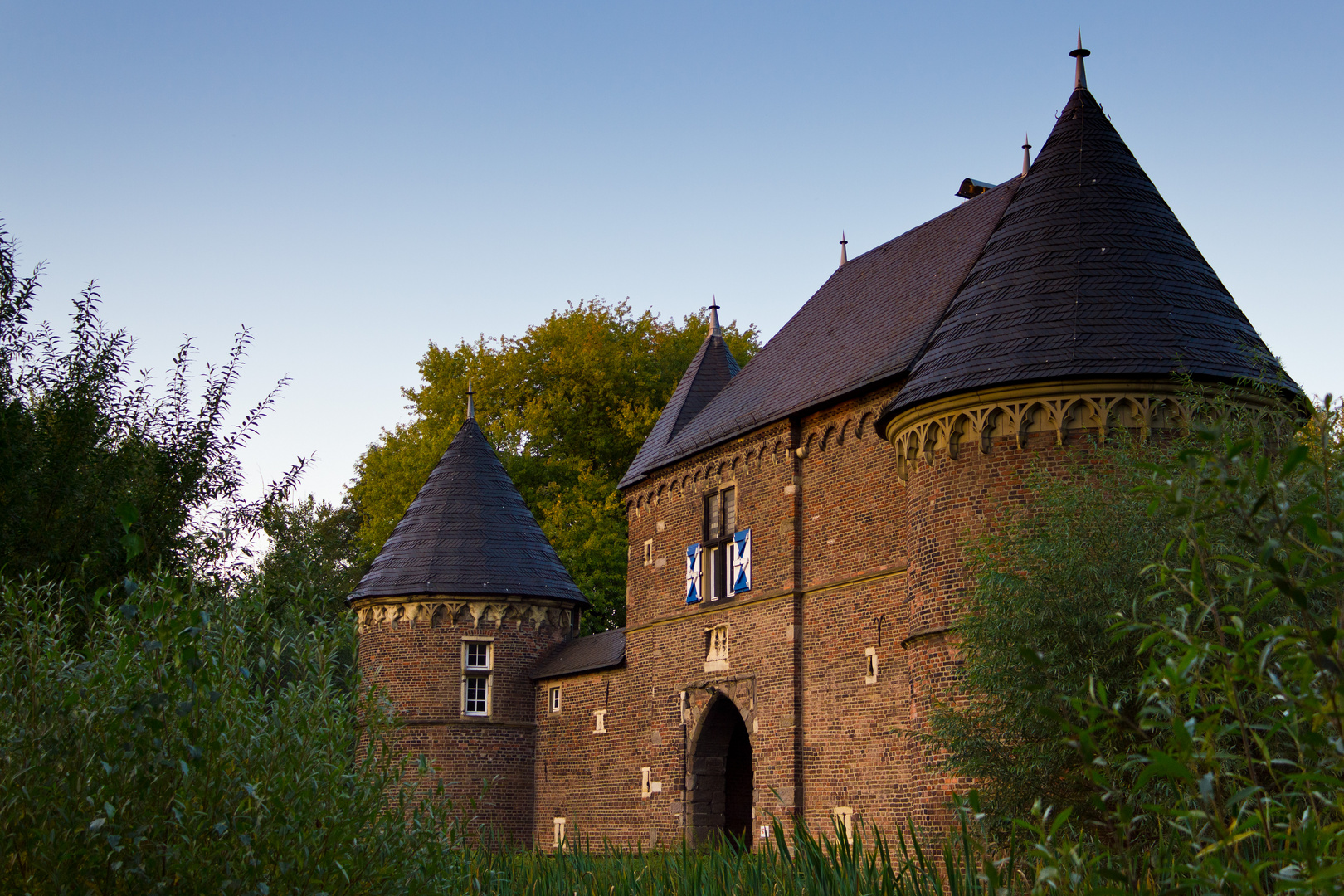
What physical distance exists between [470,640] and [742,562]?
7767 mm

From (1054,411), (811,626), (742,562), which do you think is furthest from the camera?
(742,562)

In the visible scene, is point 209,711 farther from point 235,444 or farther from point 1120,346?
point 1120,346

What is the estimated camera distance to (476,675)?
25125 millimetres

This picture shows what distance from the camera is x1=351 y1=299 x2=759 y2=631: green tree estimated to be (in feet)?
111

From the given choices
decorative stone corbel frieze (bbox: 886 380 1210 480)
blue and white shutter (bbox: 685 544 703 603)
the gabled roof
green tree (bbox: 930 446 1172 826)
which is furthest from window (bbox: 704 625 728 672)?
green tree (bbox: 930 446 1172 826)

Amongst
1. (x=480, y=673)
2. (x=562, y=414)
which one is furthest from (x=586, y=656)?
(x=562, y=414)

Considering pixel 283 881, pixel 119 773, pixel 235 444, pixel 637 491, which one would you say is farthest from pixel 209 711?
pixel 637 491

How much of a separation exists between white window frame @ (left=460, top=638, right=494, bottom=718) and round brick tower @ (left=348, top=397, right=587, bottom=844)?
0.02 metres

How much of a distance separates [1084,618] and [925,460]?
4.23 meters

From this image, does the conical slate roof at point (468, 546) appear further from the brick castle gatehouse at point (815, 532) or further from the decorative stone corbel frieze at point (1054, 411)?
the decorative stone corbel frieze at point (1054, 411)

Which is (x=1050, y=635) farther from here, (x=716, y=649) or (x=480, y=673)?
(x=480, y=673)

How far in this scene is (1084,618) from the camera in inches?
406

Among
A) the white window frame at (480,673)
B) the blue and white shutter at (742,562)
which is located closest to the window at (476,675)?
the white window frame at (480,673)

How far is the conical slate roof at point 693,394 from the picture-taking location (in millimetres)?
23359
